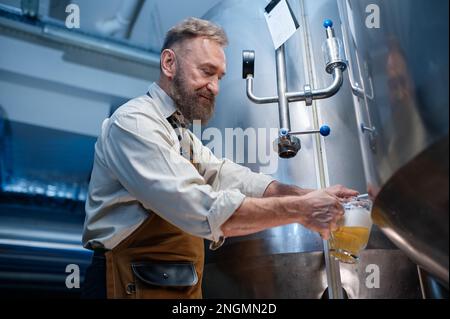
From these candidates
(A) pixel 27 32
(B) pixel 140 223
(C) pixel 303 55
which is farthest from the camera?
(A) pixel 27 32

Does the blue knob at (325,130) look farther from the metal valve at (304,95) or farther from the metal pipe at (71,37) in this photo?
the metal pipe at (71,37)

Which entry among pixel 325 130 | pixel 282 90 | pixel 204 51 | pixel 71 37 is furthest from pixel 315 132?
pixel 71 37

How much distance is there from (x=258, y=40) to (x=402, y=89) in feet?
2.72

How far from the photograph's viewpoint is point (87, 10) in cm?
192

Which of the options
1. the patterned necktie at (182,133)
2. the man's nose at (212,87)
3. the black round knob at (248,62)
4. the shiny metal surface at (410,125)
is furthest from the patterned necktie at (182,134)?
the shiny metal surface at (410,125)

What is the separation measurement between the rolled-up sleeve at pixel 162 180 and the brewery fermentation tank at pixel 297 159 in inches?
9.8

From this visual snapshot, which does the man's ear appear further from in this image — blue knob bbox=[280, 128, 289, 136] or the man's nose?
blue knob bbox=[280, 128, 289, 136]

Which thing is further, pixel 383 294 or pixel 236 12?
pixel 236 12

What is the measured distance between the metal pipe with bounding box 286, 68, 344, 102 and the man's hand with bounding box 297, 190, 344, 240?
33 cm

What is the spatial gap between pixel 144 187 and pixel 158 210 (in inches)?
2.1

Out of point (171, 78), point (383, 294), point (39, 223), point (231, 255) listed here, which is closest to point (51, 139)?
point (39, 223)

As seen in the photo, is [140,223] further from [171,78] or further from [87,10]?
[87,10]

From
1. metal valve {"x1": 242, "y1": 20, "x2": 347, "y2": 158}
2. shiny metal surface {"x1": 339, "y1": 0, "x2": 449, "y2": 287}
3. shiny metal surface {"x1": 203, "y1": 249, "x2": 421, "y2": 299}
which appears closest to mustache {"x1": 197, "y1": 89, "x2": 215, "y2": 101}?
metal valve {"x1": 242, "y1": 20, "x2": 347, "y2": 158}

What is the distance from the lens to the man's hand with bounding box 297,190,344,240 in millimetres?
832
